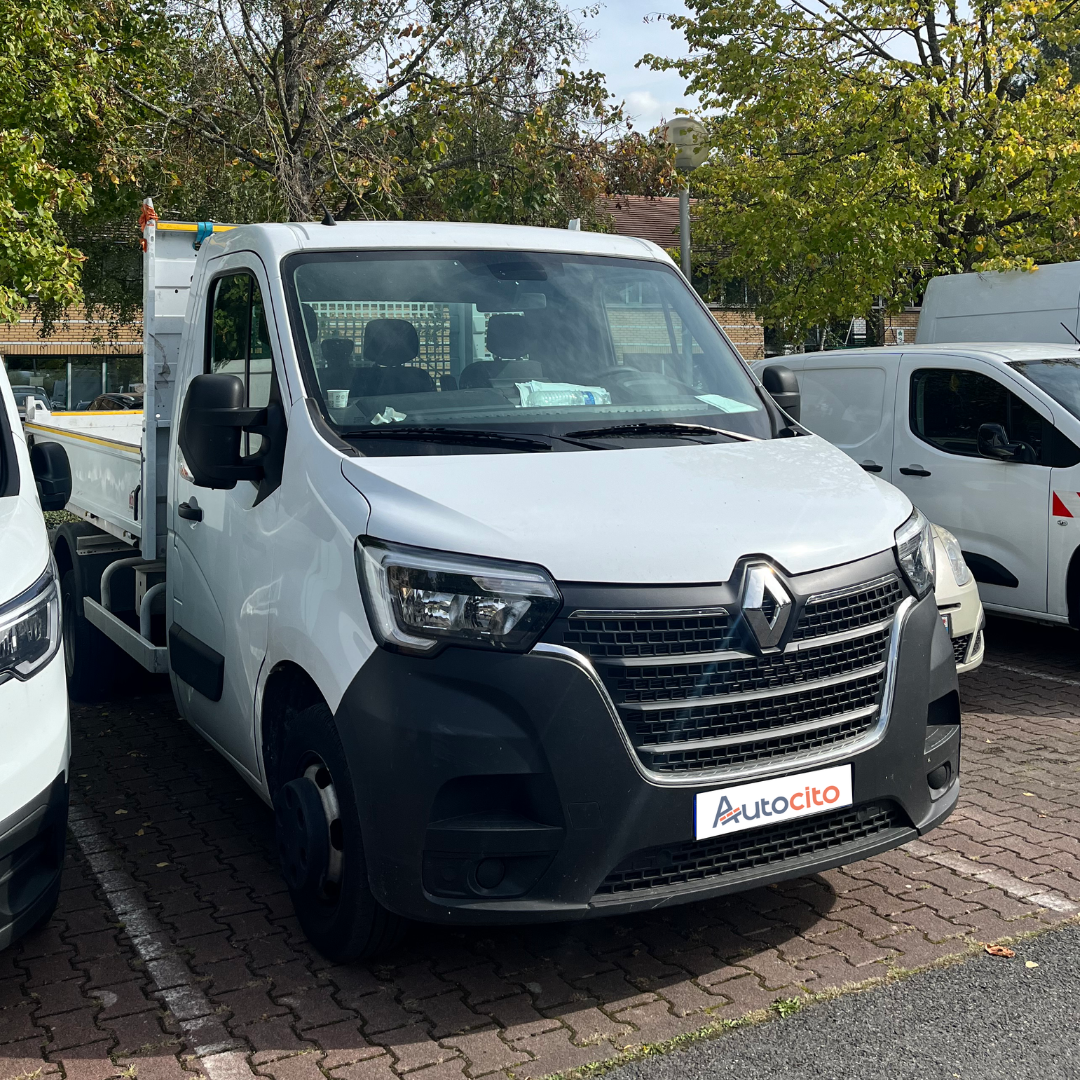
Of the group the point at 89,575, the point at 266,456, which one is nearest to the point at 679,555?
the point at 266,456

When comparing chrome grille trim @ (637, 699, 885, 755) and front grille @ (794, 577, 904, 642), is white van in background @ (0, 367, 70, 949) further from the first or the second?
front grille @ (794, 577, 904, 642)

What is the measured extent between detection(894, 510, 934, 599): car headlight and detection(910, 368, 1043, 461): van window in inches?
167

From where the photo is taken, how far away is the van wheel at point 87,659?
7230mm

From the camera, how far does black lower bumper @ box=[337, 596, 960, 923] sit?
334 cm

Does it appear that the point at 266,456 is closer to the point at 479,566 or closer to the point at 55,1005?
the point at 479,566

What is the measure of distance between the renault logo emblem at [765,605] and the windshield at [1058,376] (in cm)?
501

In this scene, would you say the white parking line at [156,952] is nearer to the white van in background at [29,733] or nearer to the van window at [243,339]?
the white van in background at [29,733]

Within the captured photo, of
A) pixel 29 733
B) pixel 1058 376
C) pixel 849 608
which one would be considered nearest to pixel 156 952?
pixel 29 733

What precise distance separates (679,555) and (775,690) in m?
0.47

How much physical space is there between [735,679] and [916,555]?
83 cm

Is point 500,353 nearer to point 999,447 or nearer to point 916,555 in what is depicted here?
point 916,555

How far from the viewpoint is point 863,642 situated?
148 inches

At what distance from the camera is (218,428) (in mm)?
4199

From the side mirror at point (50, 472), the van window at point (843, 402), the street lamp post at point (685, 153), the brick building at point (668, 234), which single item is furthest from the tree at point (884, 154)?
the brick building at point (668, 234)
